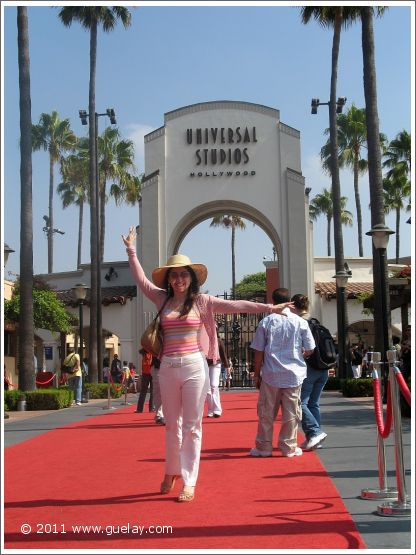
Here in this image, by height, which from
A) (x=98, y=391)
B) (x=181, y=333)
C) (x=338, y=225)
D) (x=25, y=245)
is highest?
(x=338, y=225)

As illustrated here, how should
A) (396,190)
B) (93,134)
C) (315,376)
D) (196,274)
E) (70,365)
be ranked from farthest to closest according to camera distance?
(396,190) → (93,134) → (70,365) → (315,376) → (196,274)

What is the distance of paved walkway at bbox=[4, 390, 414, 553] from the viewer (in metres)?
5.63

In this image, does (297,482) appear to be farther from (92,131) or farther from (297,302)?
(92,131)

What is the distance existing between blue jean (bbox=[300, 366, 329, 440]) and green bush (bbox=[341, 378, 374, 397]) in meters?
12.5

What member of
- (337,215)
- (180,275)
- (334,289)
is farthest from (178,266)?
(334,289)

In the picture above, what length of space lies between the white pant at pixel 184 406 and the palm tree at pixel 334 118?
70.7 feet

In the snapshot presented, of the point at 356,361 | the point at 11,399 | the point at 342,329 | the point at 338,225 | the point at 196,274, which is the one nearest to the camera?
the point at 196,274

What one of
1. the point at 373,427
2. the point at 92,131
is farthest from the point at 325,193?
the point at 373,427

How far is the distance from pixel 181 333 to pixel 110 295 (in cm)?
3291

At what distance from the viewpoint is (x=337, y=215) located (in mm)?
30781

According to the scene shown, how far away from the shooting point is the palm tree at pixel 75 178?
60334mm

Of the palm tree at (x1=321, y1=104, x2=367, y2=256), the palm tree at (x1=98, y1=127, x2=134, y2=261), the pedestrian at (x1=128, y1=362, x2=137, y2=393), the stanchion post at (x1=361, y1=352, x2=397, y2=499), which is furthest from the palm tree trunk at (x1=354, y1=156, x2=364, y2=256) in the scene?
the stanchion post at (x1=361, y1=352, x2=397, y2=499)

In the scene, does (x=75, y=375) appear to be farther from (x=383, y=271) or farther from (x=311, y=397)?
(x=311, y=397)

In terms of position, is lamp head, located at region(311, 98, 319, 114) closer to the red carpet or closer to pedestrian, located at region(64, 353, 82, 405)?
pedestrian, located at region(64, 353, 82, 405)
